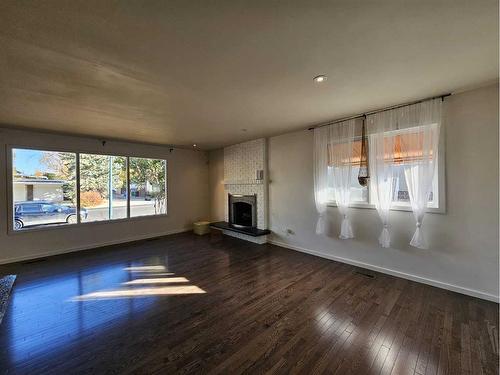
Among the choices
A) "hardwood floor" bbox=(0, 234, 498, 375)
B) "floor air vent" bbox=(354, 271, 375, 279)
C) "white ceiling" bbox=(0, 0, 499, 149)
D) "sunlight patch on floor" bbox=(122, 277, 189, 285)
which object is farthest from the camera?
"floor air vent" bbox=(354, 271, 375, 279)

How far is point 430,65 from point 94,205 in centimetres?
641

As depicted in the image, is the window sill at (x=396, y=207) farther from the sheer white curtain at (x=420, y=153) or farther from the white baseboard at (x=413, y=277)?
the white baseboard at (x=413, y=277)

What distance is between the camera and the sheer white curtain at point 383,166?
3215mm

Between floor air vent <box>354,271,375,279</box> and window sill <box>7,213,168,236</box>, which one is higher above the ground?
window sill <box>7,213,168,236</box>

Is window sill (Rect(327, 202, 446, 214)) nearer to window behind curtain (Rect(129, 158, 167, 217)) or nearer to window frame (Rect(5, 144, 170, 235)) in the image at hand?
window behind curtain (Rect(129, 158, 167, 217))

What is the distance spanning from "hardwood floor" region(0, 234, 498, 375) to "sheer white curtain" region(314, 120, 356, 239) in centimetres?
96

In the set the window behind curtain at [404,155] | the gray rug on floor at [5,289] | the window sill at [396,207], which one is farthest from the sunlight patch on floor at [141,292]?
the window behind curtain at [404,155]

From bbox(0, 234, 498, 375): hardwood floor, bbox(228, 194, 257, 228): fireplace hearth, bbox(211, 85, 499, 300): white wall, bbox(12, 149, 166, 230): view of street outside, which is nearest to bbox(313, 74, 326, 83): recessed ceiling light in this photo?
bbox(211, 85, 499, 300): white wall

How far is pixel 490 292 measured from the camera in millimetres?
2572

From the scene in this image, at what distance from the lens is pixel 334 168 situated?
388cm

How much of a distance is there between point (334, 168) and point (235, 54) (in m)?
2.74

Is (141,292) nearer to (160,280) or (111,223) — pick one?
(160,280)

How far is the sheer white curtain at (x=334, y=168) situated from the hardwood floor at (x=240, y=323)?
0.96 m

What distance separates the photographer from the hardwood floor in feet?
5.65
